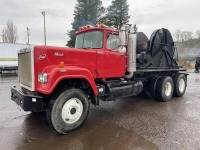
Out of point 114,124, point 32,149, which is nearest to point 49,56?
point 32,149

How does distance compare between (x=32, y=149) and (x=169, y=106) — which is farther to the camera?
(x=169, y=106)

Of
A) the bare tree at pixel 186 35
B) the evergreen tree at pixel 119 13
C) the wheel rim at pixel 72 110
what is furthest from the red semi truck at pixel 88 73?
the bare tree at pixel 186 35

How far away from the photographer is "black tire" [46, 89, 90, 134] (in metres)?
4.54

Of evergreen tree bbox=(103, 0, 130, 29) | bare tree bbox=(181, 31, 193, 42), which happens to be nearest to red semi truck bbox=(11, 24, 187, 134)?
evergreen tree bbox=(103, 0, 130, 29)

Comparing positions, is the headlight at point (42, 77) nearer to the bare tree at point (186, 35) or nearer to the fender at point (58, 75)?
the fender at point (58, 75)

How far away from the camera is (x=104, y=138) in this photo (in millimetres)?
4477

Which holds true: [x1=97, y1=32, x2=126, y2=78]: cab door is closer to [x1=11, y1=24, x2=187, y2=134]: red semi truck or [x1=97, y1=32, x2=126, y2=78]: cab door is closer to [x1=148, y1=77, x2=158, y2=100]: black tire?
[x1=11, y1=24, x2=187, y2=134]: red semi truck

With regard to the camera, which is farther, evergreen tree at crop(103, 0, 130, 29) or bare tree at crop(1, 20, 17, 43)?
bare tree at crop(1, 20, 17, 43)

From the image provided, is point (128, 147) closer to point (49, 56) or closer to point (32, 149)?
point (32, 149)

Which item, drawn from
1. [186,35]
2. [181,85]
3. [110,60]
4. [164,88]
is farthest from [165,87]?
[186,35]

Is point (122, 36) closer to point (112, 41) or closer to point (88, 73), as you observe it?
point (112, 41)

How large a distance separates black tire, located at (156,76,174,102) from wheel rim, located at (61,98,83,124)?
414 cm

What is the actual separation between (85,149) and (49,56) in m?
2.24

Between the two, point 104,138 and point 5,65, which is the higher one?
point 5,65
